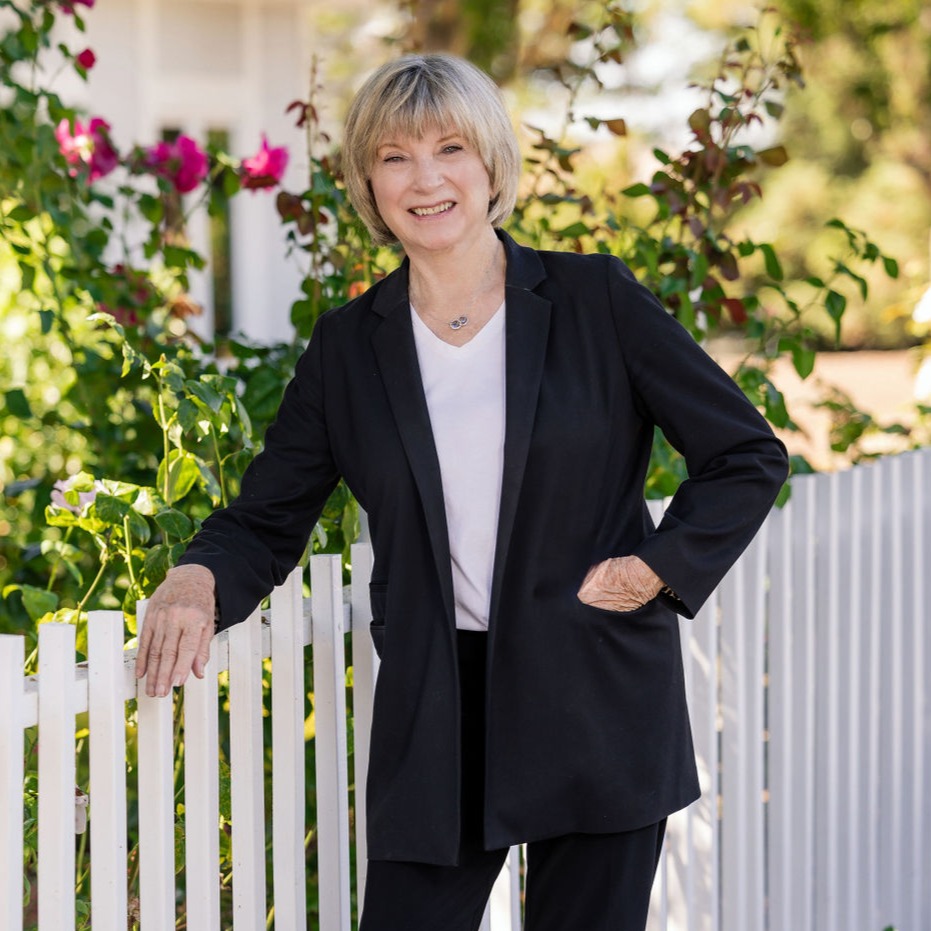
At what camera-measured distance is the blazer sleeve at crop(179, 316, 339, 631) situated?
7.27 feet

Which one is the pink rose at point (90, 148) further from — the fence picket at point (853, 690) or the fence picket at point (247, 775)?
the fence picket at point (853, 690)

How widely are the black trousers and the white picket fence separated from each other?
31 cm

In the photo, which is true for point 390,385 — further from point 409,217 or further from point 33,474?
point 33,474

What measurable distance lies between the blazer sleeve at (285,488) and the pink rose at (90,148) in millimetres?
1532

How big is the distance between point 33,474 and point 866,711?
257 cm

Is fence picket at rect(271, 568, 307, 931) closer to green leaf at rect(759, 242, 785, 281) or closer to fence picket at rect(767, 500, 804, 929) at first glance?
fence picket at rect(767, 500, 804, 929)

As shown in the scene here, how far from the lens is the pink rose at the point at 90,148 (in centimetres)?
358

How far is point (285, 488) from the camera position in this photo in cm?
226

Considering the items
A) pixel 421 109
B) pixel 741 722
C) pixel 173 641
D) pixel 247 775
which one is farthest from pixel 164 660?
pixel 741 722

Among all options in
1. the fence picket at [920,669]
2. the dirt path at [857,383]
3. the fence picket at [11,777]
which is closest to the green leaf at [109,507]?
the fence picket at [11,777]

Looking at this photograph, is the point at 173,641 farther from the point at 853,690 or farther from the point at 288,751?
the point at 853,690

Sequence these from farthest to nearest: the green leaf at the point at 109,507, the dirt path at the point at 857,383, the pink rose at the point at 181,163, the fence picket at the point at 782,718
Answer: the dirt path at the point at 857,383 < the pink rose at the point at 181,163 < the fence picket at the point at 782,718 < the green leaf at the point at 109,507

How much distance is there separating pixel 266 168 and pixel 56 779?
6.25 feet

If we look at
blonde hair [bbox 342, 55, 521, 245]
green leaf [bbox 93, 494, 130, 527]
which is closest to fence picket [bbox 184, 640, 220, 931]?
green leaf [bbox 93, 494, 130, 527]
